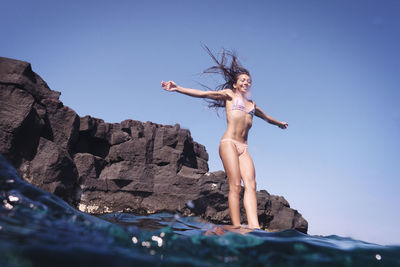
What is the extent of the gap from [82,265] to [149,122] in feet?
66.8

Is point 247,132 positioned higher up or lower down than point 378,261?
higher up

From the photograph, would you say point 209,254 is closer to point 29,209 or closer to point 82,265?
point 82,265

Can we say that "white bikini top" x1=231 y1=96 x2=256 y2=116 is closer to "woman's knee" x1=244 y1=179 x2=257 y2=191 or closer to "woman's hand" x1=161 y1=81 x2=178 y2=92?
"woman's hand" x1=161 y1=81 x2=178 y2=92

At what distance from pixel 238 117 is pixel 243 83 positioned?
2.58 ft

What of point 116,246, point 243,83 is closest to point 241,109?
point 243,83

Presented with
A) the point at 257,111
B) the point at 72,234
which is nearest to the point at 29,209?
the point at 72,234

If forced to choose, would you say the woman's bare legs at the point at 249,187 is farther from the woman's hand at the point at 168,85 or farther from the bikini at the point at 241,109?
the woman's hand at the point at 168,85

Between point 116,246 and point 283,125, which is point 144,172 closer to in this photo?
point 283,125

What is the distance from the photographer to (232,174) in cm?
505

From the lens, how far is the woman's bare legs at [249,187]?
4922 millimetres

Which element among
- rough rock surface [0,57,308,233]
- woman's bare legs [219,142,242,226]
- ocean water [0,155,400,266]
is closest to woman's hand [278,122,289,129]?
woman's bare legs [219,142,242,226]

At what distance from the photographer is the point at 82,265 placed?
6.88 feet

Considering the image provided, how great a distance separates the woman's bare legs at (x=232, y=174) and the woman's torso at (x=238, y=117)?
263 millimetres

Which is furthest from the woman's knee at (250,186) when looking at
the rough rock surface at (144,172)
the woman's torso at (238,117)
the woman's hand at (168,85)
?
the rough rock surface at (144,172)
